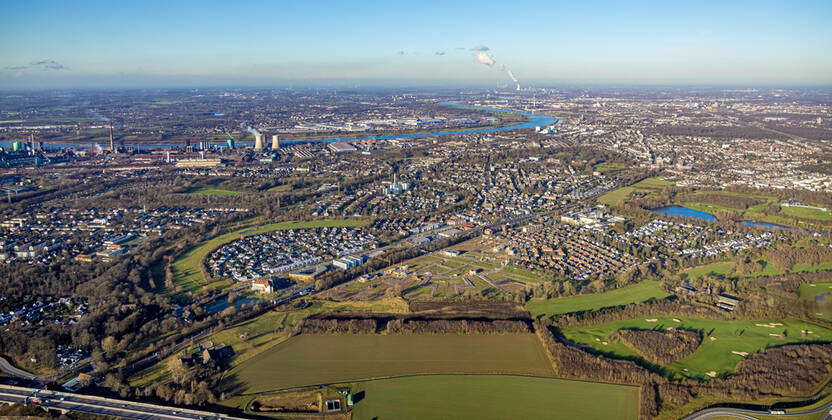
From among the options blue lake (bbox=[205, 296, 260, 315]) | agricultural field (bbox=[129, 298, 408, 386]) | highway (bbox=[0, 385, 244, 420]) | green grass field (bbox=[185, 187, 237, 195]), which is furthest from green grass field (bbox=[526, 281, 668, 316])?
green grass field (bbox=[185, 187, 237, 195])

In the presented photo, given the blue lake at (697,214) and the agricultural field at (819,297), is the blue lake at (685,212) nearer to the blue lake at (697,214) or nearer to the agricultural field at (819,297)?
the blue lake at (697,214)

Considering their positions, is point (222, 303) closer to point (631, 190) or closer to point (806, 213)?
point (631, 190)

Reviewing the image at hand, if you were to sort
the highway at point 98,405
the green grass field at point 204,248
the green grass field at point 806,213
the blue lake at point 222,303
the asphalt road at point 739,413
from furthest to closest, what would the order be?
the green grass field at point 806,213 < the green grass field at point 204,248 < the blue lake at point 222,303 < the asphalt road at point 739,413 < the highway at point 98,405

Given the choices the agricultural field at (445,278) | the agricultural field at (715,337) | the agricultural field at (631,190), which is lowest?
the agricultural field at (715,337)

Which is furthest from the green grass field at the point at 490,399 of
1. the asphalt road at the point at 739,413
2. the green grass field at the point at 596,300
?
the green grass field at the point at 596,300

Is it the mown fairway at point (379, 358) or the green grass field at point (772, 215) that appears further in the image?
the green grass field at point (772, 215)

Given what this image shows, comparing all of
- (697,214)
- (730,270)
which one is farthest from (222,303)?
(697,214)
